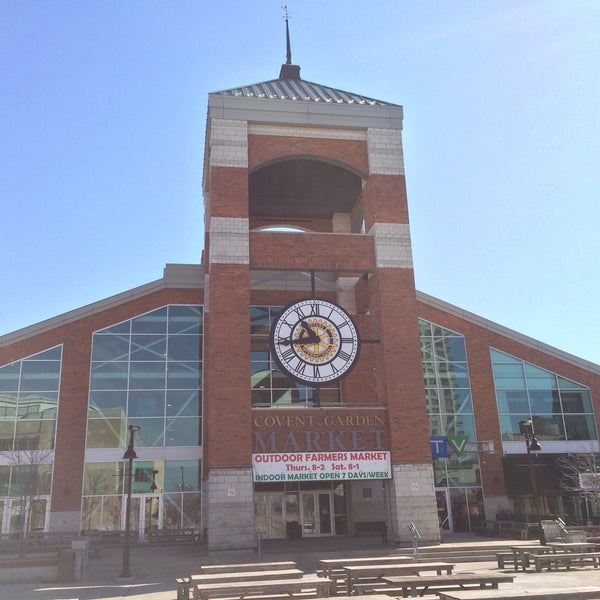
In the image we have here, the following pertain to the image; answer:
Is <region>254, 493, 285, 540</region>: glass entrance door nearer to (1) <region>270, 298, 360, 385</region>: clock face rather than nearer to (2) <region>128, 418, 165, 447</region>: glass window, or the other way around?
(2) <region>128, 418, 165, 447</region>: glass window

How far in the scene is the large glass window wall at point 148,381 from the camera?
3300cm

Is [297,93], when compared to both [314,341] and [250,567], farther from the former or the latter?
[250,567]

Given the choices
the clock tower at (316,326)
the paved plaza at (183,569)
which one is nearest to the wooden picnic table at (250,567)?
the paved plaza at (183,569)

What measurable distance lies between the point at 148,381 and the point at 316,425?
38.8 feet

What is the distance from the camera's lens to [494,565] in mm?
21172

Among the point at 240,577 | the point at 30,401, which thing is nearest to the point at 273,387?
the point at 30,401

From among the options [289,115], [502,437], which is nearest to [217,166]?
[289,115]

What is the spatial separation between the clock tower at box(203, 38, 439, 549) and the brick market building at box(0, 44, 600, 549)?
83 millimetres

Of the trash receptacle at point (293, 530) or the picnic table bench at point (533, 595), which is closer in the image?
the picnic table bench at point (533, 595)

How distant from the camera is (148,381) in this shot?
33.8 metres

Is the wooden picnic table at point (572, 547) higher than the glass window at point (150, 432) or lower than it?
lower

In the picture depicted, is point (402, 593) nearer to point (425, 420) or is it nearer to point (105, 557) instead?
point (425, 420)

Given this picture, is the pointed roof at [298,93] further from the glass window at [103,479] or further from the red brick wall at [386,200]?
the glass window at [103,479]

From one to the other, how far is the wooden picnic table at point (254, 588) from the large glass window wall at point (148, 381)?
19445 mm
